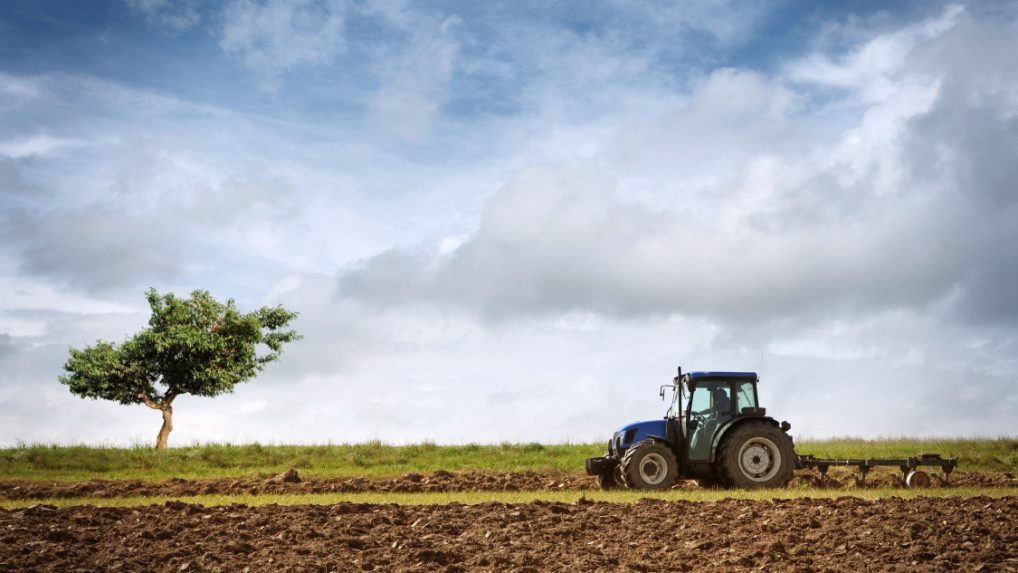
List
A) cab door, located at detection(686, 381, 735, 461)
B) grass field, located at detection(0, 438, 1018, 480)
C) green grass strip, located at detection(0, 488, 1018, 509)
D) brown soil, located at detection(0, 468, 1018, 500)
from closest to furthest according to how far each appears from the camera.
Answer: green grass strip, located at detection(0, 488, 1018, 509) < cab door, located at detection(686, 381, 735, 461) < brown soil, located at detection(0, 468, 1018, 500) < grass field, located at detection(0, 438, 1018, 480)

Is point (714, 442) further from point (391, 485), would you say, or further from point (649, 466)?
point (391, 485)

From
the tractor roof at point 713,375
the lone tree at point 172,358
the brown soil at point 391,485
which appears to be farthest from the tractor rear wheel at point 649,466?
the lone tree at point 172,358

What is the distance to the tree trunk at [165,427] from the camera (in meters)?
41.5

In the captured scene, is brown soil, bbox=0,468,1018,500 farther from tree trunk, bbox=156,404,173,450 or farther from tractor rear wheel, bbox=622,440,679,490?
tree trunk, bbox=156,404,173,450

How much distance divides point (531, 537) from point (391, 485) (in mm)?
11010

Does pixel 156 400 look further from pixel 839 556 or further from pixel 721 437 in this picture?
pixel 839 556

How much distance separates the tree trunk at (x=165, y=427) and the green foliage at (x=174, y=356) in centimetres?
44

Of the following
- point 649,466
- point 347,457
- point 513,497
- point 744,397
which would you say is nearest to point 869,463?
point 744,397

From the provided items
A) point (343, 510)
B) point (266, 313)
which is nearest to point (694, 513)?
point (343, 510)

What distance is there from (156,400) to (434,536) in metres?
32.7

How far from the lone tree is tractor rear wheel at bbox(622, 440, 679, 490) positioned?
25.9 m

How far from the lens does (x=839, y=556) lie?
11500 millimetres

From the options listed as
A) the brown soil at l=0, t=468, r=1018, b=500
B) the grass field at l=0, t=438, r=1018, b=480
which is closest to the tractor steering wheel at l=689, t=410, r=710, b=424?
the brown soil at l=0, t=468, r=1018, b=500

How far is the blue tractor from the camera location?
1984 cm
